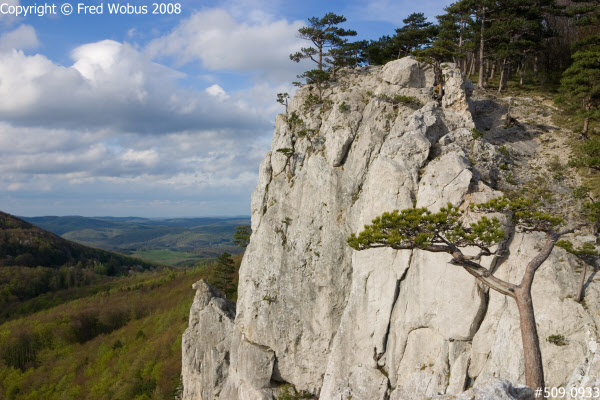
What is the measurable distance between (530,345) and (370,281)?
13.9 m

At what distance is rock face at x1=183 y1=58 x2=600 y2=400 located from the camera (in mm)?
20266

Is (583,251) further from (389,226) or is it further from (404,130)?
(404,130)

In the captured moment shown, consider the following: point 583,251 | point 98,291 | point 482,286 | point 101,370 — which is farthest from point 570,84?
point 98,291

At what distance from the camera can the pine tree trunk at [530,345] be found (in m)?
14.4

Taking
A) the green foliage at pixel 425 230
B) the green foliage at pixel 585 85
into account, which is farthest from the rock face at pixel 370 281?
the green foliage at pixel 585 85

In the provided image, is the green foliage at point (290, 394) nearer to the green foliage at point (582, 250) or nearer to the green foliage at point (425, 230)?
the green foliage at point (425, 230)

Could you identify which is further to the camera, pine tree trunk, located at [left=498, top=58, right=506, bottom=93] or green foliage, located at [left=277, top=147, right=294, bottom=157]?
pine tree trunk, located at [left=498, top=58, right=506, bottom=93]

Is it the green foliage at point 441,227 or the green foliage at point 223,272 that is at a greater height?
the green foliage at point 441,227

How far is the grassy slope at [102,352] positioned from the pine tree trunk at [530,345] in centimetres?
→ 5881

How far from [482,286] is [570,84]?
2701 centimetres

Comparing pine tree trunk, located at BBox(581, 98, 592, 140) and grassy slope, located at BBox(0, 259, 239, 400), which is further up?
A: pine tree trunk, located at BBox(581, 98, 592, 140)

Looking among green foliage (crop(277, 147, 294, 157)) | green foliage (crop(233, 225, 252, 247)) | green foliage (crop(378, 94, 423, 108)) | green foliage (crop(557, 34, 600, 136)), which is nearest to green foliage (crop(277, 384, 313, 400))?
green foliage (crop(233, 225, 252, 247))

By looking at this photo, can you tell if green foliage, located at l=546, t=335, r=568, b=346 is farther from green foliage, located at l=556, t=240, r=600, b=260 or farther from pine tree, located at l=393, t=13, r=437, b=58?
pine tree, located at l=393, t=13, r=437, b=58

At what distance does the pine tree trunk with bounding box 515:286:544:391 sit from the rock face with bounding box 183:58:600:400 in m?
2.39
